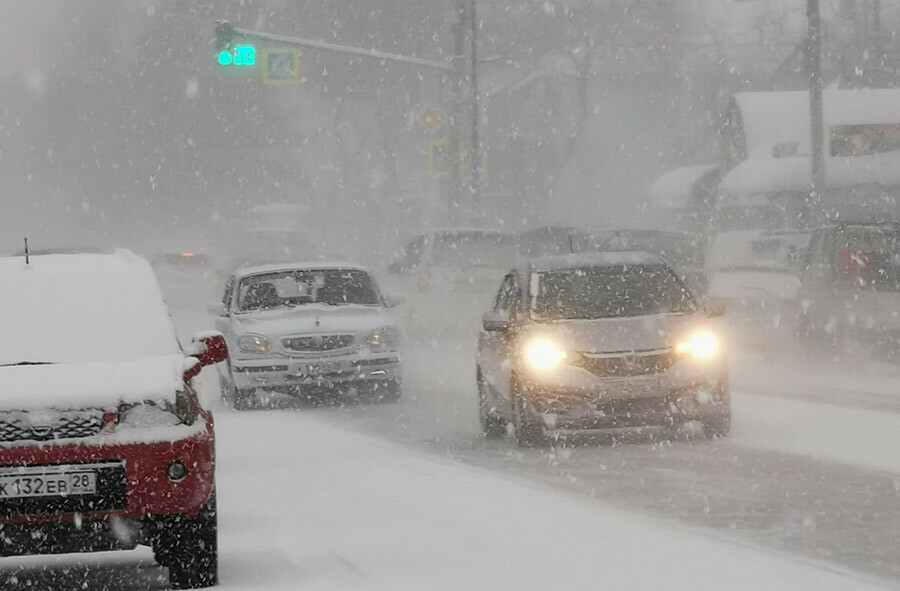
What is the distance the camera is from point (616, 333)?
46.3ft

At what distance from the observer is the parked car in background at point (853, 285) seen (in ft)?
68.2

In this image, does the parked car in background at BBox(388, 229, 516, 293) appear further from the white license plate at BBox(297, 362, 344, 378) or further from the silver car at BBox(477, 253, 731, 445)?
the silver car at BBox(477, 253, 731, 445)

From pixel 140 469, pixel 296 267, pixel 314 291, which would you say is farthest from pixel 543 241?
pixel 140 469

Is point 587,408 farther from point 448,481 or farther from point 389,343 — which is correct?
point 389,343

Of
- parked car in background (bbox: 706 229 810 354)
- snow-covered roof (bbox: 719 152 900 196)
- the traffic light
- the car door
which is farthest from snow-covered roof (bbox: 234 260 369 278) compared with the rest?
snow-covered roof (bbox: 719 152 900 196)

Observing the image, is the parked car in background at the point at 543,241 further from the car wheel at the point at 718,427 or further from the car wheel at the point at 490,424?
the car wheel at the point at 718,427

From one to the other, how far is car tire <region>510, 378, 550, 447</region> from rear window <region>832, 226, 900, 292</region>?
7446 mm

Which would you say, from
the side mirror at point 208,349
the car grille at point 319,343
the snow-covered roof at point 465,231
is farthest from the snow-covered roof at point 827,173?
the side mirror at point 208,349

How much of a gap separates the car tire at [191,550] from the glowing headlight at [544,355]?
595 cm

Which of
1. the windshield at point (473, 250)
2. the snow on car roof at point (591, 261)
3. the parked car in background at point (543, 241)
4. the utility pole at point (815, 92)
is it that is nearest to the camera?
the snow on car roof at point (591, 261)

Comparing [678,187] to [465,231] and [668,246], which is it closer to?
[465,231]

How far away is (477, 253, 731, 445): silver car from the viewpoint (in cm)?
1398

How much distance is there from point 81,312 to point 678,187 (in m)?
58.4

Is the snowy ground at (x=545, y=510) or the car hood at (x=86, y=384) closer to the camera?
the car hood at (x=86, y=384)
